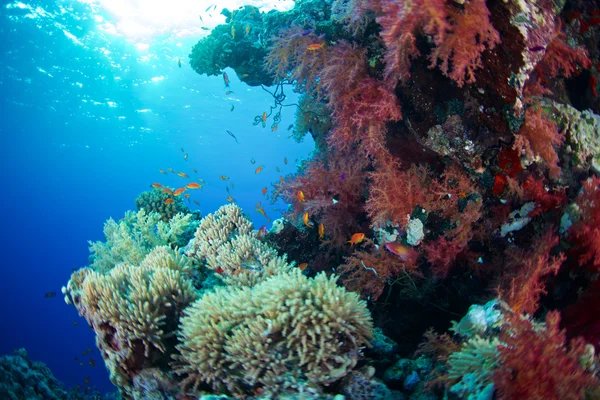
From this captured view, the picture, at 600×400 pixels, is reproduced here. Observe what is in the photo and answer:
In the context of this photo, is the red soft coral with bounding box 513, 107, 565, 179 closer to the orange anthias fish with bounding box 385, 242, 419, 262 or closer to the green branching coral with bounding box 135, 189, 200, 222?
the orange anthias fish with bounding box 385, 242, 419, 262

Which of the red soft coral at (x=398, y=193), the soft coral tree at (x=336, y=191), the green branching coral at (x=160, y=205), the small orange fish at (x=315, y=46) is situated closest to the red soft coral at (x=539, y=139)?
the red soft coral at (x=398, y=193)

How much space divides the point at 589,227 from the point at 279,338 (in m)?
3.58

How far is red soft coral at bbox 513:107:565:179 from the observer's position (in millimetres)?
3490

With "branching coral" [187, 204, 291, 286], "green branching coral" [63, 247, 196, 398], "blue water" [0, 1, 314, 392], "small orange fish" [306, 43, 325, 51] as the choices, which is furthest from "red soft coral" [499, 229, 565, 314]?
"blue water" [0, 1, 314, 392]

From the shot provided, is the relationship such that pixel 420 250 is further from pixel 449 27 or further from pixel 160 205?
pixel 160 205

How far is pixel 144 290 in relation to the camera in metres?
3.32

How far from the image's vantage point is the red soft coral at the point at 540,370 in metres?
1.94

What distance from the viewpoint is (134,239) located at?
6996 mm

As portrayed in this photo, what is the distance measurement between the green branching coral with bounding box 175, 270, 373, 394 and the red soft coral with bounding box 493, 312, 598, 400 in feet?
3.65

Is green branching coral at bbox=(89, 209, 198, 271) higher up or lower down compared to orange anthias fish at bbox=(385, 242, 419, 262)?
higher up

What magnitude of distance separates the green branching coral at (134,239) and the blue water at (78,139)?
2767 millimetres

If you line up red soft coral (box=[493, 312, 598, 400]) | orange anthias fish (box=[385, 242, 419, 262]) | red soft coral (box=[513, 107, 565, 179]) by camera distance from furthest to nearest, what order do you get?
1. orange anthias fish (box=[385, 242, 419, 262])
2. red soft coral (box=[513, 107, 565, 179])
3. red soft coral (box=[493, 312, 598, 400])

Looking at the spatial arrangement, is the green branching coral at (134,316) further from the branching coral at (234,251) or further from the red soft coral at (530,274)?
the red soft coral at (530,274)

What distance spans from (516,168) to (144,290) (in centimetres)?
467
